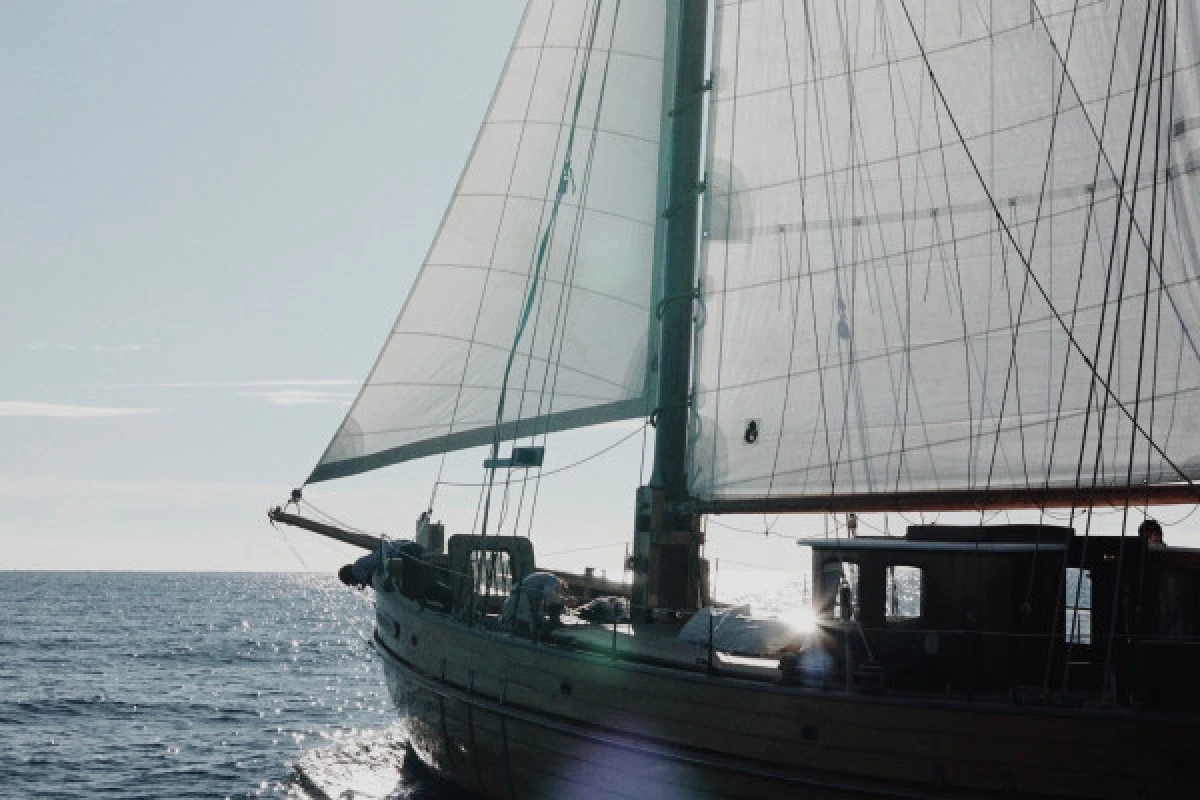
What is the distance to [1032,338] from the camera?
18.5 metres

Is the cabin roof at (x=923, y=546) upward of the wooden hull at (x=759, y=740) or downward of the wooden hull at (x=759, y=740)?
upward

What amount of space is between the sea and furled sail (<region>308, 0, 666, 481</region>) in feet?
23.1

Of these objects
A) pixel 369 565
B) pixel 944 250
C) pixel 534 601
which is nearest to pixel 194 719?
pixel 369 565

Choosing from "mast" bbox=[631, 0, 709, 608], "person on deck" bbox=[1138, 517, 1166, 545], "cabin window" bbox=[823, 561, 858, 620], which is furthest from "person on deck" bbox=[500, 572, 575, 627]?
"person on deck" bbox=[1138, 517, 1166, 545]

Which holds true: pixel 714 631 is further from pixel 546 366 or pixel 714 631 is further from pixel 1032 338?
pixel 546 366

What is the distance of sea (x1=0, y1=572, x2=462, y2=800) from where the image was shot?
27.8m

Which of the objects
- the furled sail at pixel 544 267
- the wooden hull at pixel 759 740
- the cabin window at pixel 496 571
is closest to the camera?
the wooden hull at pixel 759 740

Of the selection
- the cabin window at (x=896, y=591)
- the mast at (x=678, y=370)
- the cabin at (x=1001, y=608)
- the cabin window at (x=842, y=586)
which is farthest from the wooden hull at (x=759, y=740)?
the mast at (x=678, y=370)

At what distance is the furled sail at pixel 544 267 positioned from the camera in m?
23.7

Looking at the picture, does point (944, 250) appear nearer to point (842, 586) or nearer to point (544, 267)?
point (842, 586)

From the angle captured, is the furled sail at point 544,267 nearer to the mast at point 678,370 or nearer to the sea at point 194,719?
the mast at point 678,370

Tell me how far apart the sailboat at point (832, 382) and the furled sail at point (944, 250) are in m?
0.05

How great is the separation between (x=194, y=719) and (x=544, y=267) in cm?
2272

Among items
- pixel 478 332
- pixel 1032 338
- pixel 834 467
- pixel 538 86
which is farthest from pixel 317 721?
pixel 1032 338
